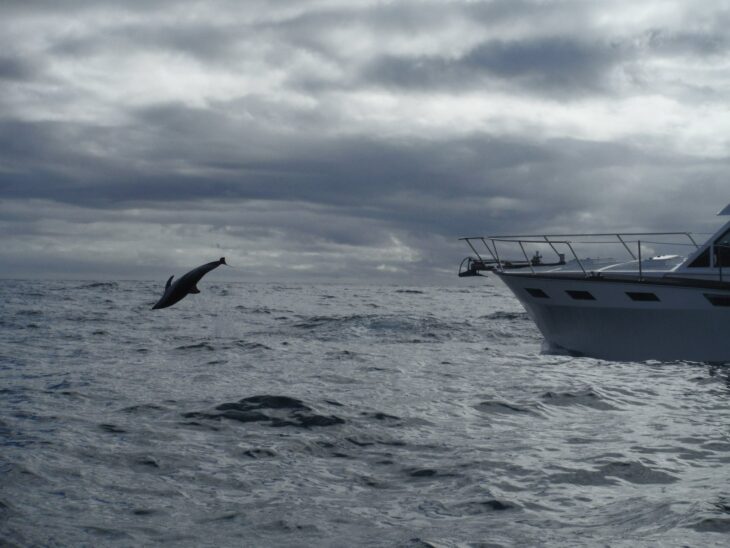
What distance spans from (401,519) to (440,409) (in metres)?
4.86

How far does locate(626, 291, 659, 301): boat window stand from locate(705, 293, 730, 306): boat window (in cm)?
97

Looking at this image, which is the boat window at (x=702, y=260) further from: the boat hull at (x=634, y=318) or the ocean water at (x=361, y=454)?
the ocean water at (x=361, y=454)

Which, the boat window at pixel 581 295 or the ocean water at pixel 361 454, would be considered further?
the boat window at pixel 581 295

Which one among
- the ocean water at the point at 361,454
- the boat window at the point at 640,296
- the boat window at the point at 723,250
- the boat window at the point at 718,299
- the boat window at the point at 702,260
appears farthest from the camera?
the boat window at the point at 702,260

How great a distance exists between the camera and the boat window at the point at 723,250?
1527cm

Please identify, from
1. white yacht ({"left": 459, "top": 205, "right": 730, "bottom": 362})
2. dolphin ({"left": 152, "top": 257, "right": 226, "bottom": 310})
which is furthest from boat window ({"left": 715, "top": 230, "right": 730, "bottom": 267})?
dolphin ({"left": 152, "top": 257, "right": 226, "bottom": 310})

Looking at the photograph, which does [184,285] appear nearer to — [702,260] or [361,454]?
[361,454]

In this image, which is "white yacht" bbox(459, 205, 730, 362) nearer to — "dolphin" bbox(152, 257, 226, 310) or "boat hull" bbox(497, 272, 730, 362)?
"boat hull" bbox(497, 272, 730, 362)

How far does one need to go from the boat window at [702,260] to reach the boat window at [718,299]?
1.36 m

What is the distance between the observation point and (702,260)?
51.1 feet

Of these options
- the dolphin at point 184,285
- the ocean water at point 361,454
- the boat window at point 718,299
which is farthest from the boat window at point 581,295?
the dolphin at point 184,285

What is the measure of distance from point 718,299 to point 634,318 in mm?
1694

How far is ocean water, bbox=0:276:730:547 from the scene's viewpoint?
5.67 metres

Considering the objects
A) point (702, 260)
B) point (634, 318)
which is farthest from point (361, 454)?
point (702, 260)
